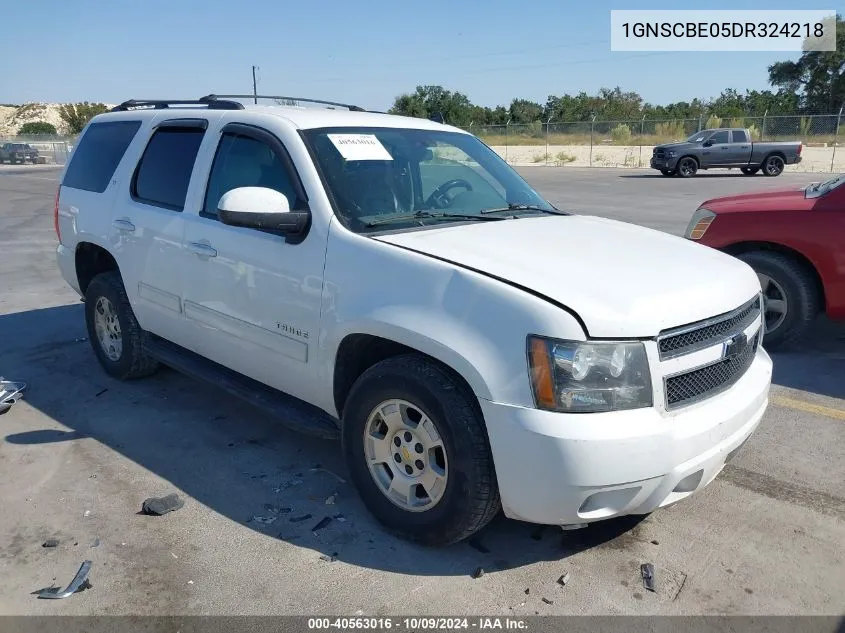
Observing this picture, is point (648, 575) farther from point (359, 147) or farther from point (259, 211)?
point (359, 147)

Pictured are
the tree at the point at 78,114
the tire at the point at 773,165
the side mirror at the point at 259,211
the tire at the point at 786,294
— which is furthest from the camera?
the tree at the point at 78,114

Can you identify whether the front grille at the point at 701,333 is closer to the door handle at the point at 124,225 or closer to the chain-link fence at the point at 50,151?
the door handle at the point at 124,225

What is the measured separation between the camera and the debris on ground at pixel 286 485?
3684 millimetres

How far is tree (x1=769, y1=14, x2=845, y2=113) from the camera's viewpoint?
173 feet

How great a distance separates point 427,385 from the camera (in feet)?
9.30

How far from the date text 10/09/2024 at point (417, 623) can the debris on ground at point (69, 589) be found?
1.00 meters

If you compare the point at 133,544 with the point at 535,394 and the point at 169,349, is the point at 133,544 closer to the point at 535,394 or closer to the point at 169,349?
the point at 169,349

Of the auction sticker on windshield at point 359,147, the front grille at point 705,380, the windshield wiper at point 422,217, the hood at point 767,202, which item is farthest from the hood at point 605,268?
the hood at point 767,202

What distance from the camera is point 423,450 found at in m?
3.01

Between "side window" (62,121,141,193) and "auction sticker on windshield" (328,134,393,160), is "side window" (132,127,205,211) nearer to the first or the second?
"side window" (62,121,141,193)

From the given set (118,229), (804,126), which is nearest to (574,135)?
(804,126)

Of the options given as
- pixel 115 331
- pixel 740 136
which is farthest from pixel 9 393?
pixel 740 136

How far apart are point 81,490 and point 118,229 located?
1.86 metres

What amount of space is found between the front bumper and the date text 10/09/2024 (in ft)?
1.31
